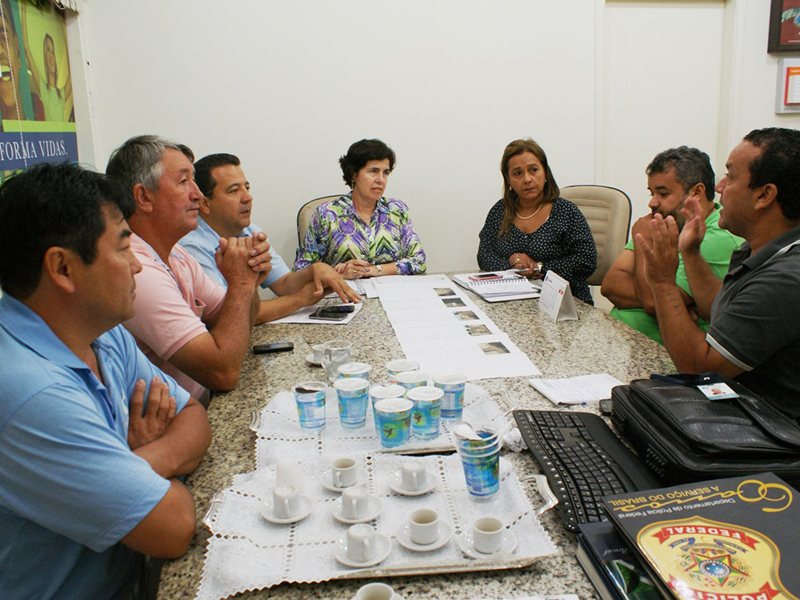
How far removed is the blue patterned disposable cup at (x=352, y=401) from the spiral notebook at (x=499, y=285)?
1.14 m

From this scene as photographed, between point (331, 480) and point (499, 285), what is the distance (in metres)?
1.57

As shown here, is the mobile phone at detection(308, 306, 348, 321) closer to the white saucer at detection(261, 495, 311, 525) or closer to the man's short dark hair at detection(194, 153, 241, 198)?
the man's short dark hair at detection(194, 153, 241, 198)

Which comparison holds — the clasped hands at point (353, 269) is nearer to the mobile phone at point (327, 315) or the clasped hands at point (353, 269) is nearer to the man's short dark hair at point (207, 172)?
the mobile phone at point (327, 315)

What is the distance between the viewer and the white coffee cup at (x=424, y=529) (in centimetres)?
79

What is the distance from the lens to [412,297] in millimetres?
2260

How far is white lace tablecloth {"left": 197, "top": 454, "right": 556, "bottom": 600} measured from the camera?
761mm

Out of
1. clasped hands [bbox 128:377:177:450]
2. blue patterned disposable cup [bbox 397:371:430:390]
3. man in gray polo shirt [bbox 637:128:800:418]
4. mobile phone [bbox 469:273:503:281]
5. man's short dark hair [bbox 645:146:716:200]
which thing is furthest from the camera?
mobile phone [bbox 469:273:503:281]

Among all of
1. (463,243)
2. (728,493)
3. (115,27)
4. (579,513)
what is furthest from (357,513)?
(115,27)

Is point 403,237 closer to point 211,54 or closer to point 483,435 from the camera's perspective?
point 211,54

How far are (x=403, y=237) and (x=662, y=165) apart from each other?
1.27 meters

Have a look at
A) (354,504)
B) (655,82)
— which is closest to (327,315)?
(354,504)

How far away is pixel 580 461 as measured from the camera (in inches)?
39.6

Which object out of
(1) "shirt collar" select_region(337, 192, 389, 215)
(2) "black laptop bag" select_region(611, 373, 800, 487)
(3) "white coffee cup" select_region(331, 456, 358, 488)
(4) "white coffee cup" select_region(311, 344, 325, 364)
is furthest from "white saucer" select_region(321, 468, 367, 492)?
(1) "shirt collar" select_region(337, 192, 389, 215)

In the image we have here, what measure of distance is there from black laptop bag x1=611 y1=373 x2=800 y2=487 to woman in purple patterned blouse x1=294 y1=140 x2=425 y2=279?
184 centimetres
